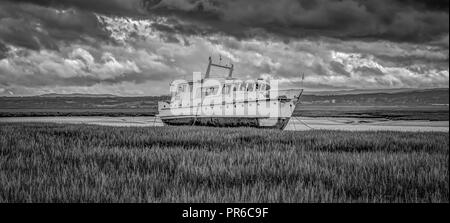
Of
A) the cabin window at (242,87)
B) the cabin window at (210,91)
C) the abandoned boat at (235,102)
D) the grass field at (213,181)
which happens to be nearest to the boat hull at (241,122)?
the abandoned boat at (235,102)

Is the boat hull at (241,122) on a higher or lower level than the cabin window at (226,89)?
lower

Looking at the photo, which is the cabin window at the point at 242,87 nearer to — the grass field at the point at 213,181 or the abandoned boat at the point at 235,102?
the abandoned boat at the point at 235,102

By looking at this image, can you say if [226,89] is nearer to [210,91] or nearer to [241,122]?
[210,91]

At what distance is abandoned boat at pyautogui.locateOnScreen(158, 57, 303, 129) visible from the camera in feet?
82.5

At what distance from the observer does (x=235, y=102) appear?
25.8m

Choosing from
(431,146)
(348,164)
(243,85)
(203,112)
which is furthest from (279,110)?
(348,164)

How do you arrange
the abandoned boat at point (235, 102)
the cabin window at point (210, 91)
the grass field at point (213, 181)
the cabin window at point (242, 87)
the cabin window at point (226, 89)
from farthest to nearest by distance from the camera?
the cabin window at point (210, 91), the cabin window at point (226, 89), the cabin window at point (242, 87), the abandoned boat at point (235, 102), the grass field at point (213, 181)

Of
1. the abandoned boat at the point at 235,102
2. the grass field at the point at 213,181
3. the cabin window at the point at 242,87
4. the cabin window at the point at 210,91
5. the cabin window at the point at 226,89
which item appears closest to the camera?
the grass field at the point at 213,181

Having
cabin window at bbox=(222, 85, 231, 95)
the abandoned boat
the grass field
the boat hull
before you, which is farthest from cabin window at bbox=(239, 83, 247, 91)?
the grass field

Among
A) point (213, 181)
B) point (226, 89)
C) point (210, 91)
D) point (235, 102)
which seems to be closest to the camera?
point (213, 181)

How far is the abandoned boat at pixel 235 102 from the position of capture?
82.5 feet

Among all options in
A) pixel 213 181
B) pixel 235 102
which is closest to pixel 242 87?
pixel 235 102

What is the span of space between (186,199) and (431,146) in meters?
11.0
